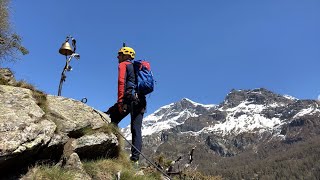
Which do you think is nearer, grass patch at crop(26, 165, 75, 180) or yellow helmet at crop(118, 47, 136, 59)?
grass patch at crop(26, 165, 75, 180)

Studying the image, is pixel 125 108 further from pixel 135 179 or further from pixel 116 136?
pixel 135 179

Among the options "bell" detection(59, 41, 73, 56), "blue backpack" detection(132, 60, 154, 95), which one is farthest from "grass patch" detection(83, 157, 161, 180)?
"bell" detection(59, 41, 73, 56)

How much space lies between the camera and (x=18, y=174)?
8227 mm

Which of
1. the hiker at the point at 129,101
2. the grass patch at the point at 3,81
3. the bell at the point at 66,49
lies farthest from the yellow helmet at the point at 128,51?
the bell at the point at 66,49

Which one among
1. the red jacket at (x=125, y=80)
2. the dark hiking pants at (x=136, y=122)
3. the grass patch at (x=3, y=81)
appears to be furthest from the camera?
the dark hiking pants at (x=136, y=122)

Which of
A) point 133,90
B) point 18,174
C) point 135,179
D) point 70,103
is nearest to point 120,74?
point 133,90

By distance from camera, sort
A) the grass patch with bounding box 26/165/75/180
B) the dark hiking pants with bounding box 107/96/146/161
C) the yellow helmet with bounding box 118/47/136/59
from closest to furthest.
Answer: the grass patch with bounding box 26/165/75/180
the dark hiking pants with bounding box 107/96/146/161
the yellow helmet with bounding box 118/47/136/59

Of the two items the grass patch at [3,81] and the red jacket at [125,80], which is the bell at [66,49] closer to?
the grass patch at [3,81]

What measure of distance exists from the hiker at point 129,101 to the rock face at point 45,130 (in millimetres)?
515

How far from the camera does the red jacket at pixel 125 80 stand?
10.9 meters

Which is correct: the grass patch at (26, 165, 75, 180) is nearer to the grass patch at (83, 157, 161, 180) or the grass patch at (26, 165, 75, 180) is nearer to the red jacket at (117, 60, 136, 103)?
the grass patch at (83, 157, 161, 180)

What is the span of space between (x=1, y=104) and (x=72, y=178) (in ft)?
7.88

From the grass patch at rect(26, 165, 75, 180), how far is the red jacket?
9.81 ft

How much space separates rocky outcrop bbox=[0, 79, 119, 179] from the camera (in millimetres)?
7938
